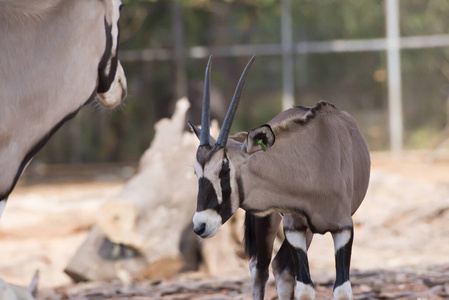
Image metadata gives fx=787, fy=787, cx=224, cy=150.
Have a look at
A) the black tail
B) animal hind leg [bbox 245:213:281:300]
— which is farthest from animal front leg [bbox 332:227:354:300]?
the black tail

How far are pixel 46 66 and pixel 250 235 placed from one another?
4.66 ft

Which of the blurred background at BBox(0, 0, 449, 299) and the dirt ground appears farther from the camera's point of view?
the blurred background at BBox(0, 0, 449, 299)

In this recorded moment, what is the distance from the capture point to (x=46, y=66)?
3.57 meters

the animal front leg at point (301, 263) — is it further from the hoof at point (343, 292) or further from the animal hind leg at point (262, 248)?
the animal hind leg at point (262, 248)

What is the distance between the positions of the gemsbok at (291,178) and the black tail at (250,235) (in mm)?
575

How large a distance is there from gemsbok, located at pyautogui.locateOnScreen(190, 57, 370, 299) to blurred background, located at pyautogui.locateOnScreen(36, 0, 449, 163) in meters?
10.6

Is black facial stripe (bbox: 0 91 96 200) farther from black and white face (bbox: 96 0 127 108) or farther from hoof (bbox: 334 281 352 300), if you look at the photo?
hoof (bbox: 334 281 352 300)

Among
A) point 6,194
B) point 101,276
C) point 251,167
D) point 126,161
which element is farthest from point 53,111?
point 126,161

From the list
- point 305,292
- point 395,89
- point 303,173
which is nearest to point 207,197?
point 303,173

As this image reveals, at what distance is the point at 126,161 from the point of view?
15188mm

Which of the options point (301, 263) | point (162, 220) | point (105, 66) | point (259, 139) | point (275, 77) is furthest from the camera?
point (275, 77)

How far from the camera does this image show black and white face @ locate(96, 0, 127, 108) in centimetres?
373

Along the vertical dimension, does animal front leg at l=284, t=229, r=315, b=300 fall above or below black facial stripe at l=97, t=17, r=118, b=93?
below

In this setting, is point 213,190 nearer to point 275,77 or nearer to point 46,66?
point 46,66
